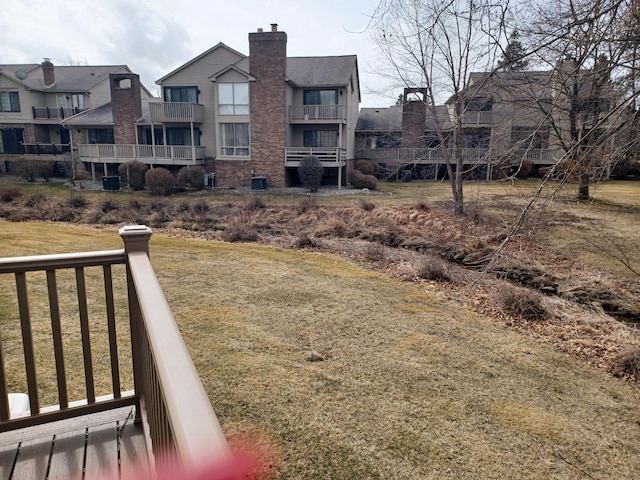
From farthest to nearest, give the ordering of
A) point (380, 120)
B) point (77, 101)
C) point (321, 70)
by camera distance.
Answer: point (380, 120), point (77, 101), point (321, 70)

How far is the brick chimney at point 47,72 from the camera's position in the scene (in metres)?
31.8

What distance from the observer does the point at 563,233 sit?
1419 cm

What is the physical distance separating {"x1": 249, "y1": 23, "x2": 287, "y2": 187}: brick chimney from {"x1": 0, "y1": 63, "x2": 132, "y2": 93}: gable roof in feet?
46.5

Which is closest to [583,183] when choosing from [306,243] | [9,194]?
[306,243]

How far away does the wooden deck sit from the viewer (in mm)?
2363

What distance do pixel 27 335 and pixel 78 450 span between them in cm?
72

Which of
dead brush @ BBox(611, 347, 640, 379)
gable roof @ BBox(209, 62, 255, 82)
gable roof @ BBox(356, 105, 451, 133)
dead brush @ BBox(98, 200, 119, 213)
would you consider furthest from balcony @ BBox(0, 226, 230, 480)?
gable roof @ BBox(356, 105, 451, 133)

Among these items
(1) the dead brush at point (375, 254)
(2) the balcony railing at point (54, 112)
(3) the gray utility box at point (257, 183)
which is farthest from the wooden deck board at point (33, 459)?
(2) the balcony railing at point (54, 112)

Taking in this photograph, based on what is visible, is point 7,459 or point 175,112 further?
point 175,112

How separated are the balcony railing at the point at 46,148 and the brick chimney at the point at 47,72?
4.56 m

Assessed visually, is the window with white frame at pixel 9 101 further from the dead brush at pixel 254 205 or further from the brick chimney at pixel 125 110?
the dead brush at pixel 254 205

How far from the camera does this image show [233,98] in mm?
25109

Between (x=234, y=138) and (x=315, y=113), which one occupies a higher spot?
(x=315, y=113)

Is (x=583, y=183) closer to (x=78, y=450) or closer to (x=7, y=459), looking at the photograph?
(x=78, y=450)
